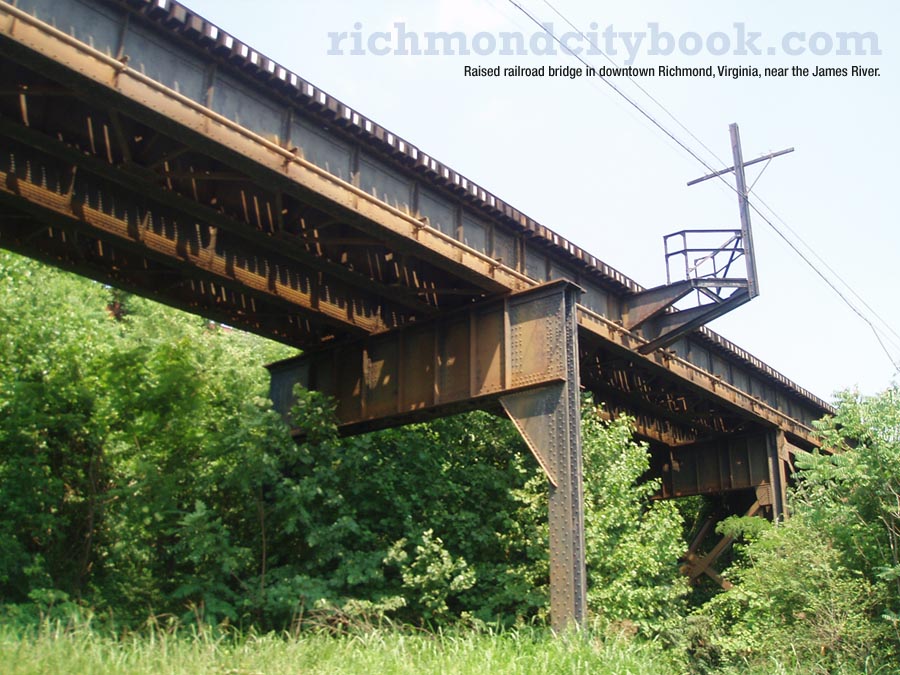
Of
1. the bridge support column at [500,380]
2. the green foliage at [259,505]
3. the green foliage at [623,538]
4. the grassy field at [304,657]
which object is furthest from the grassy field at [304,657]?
the green foliage at [623,538]

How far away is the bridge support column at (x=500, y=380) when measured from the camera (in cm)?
1243

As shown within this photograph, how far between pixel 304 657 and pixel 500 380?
6.22 metres

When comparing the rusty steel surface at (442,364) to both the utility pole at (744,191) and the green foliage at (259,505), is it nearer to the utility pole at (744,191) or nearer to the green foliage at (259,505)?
the green foliage at (259,505)

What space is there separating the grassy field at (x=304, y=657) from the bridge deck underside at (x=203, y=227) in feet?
19.3

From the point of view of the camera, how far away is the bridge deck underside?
11023 millimetres

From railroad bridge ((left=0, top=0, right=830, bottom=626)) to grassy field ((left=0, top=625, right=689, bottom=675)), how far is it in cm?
179

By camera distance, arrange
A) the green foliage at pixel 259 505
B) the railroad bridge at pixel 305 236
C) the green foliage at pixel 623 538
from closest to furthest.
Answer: the railroad bridge at pixel 305 236 → the green foliage at pixel 259 505 → the green foliage at pixel 623 538

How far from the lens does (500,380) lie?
14203 millimetres

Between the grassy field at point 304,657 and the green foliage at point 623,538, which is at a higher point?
the green foliage at point 623,538

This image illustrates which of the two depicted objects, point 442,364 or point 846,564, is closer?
point 442,364

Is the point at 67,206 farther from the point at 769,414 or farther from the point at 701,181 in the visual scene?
the point at 769,414

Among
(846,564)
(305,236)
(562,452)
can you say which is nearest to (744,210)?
(846,564)

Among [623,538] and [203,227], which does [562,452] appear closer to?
[623,538]

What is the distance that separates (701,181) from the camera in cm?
2059
